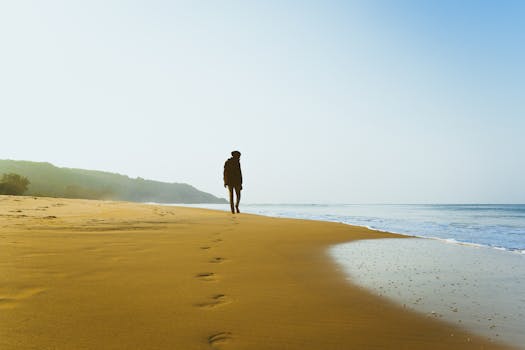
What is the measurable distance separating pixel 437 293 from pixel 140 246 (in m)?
3.82

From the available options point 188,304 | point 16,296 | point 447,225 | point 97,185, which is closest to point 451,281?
point 188,304

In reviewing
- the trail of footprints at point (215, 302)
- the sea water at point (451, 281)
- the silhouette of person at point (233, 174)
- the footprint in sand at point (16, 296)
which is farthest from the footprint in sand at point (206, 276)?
the silhouette of person at point (233, 174)

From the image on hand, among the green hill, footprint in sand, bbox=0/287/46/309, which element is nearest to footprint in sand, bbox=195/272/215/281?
footprint in sand, bbox=0/287/46/309

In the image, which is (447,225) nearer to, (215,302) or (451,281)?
(451,281)

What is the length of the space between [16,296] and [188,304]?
4.11ft

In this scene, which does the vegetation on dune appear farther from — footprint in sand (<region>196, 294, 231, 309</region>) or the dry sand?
footprint in sand (<region>196, 294, 231, 309</region>)

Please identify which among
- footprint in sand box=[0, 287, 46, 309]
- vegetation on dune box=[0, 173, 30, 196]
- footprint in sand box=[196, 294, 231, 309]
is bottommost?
footprint in sand box=[196, 294, 231, 309]

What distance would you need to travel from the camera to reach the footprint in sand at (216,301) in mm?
2676

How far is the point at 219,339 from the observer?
2.08 m

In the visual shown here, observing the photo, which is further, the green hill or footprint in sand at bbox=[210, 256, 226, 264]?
the green hill

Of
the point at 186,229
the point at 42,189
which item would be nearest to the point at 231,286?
the point at 186,229

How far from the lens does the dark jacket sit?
1573 cm

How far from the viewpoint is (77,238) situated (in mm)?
5594

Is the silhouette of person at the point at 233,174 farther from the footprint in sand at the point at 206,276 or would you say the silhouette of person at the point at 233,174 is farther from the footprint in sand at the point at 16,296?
the footprint in sand at the point at 16,296
